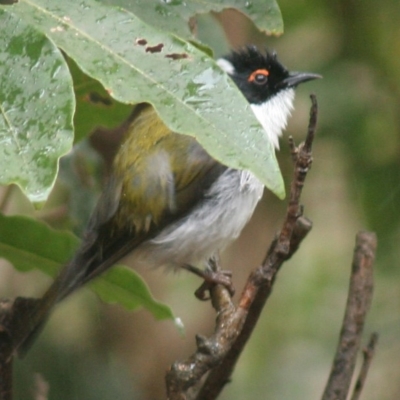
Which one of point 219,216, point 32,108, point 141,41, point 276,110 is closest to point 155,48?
point 141,41

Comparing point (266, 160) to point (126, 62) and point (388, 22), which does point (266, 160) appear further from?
point (388, 22)

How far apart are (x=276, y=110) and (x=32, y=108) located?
1.87 meters

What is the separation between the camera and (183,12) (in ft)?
7.70

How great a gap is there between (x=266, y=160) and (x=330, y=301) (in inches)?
114

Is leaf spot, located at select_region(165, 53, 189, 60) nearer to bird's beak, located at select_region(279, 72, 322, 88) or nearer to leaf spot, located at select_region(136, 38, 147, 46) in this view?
leaf spot, located at select_region(136, 38, 147, 46)

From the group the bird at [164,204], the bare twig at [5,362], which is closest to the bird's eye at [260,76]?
the bird at [164,204]

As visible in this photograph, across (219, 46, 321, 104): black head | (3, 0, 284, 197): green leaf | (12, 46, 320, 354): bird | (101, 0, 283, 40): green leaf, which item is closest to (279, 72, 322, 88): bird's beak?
(219, 46, 321, 104): black head

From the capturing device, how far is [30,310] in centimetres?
232

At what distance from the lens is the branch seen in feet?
5.83

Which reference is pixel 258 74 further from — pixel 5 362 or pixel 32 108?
pixel 32 108

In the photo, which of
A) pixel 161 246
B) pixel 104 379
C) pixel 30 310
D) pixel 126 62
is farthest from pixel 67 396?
pixel 126 62

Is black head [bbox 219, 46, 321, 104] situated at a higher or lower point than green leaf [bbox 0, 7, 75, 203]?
lower

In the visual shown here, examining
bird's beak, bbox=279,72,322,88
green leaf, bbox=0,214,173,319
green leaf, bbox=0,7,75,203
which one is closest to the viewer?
green leaf, bbox=0,7,75,203

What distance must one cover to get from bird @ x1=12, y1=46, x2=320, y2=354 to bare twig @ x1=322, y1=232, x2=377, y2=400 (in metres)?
0.85
